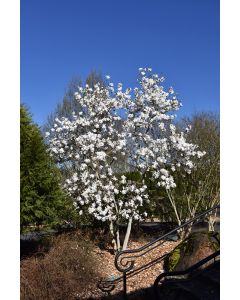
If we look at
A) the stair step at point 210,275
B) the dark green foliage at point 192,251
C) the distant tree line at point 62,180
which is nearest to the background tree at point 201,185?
the distant tree line at point 62,180

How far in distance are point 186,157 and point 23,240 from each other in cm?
397

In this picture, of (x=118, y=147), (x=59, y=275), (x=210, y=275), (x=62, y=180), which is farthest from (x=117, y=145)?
(x=210, y=275)

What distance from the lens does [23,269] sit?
17.4 ft

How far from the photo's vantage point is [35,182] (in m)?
6.14

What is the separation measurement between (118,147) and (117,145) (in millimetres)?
270

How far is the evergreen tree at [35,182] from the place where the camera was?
597cm

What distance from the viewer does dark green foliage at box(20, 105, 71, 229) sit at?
598cm

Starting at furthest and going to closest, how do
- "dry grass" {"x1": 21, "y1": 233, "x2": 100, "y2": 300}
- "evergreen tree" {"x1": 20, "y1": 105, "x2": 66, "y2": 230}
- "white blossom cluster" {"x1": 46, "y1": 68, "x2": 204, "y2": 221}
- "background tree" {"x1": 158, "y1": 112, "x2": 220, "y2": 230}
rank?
"background tree" {"x1": 158, "y1": 112, "x2": 220, "y2": 230}, "white blossom cluster" {"x1": 46, "y1": 68, "x2": 204, "y2": 221}, "evergreen tree" {"x1": 20, "y1": 105, "x2": 66, "y2": 230}, "dry grass" {"x1": 21, "y1": 233, "x2": 100, "y2": 300}

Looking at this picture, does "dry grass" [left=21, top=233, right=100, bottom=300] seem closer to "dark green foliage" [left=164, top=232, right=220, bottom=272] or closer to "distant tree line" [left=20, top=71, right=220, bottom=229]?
"distant tree line" [left=20, top=71, right=220, bottom=229]

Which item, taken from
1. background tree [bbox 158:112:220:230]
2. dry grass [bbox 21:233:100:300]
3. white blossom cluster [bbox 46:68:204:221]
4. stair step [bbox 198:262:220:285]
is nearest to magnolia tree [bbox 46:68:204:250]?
white blossom cluster [bbox 46:68:204:221]

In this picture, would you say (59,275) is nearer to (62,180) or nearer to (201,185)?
(62,180)

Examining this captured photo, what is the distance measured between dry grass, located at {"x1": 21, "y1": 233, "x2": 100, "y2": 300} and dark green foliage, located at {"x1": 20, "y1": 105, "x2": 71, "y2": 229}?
0.62 meters
